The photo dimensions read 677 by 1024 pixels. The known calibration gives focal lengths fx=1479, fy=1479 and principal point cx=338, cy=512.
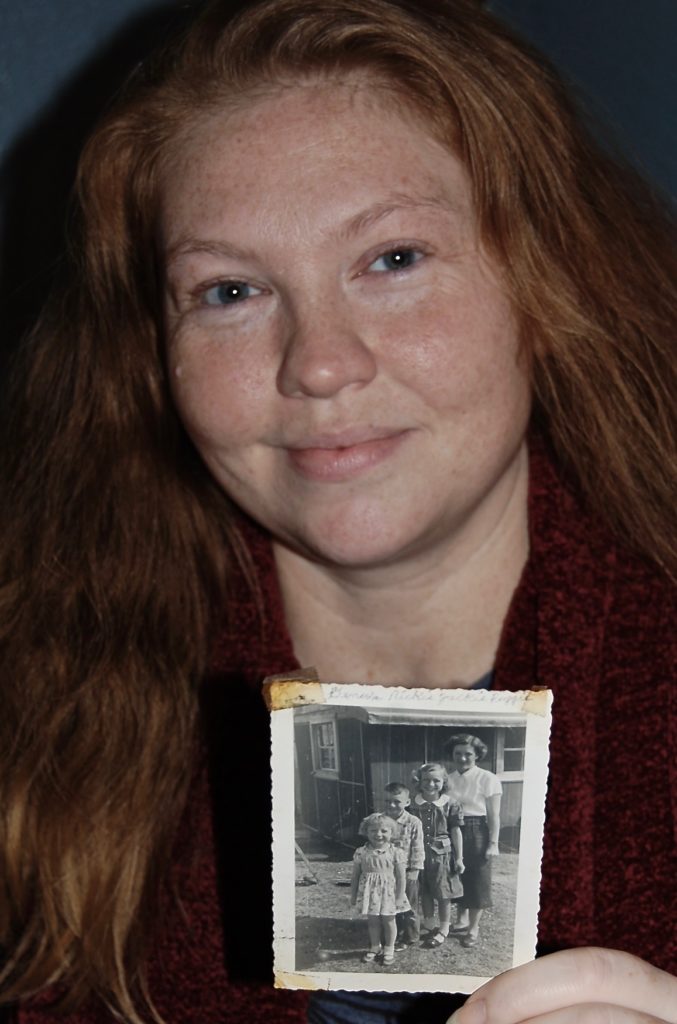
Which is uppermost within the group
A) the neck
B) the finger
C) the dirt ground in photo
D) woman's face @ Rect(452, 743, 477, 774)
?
the neck

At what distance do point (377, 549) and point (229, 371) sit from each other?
24cm

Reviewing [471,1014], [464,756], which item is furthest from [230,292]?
[471,1014]

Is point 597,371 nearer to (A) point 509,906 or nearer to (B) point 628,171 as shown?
(B) point 628,171

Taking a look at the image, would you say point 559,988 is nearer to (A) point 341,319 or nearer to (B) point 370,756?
(B) point 370,756

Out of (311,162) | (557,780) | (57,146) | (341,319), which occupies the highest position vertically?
(57,146)

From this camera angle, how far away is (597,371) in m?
1.65

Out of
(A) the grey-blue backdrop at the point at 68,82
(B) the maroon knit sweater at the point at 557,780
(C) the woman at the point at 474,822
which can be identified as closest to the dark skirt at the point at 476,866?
(C) the woman at the point at 474,822

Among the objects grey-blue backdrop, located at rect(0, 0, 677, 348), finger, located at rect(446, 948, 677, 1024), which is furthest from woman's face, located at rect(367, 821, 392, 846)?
grey-blue backdrop, located at rect(0, 0, 677, 348)

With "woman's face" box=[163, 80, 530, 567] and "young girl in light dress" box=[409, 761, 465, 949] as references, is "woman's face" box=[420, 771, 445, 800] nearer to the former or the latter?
"young girl in light dress" box=[409, 761, 465, 949]

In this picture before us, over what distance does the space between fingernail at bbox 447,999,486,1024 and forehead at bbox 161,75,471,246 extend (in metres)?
0.73

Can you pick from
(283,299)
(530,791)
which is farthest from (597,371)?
(530,791)

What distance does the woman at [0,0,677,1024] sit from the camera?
1479 millimetres

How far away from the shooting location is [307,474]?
1.52m

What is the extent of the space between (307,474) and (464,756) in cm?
40
